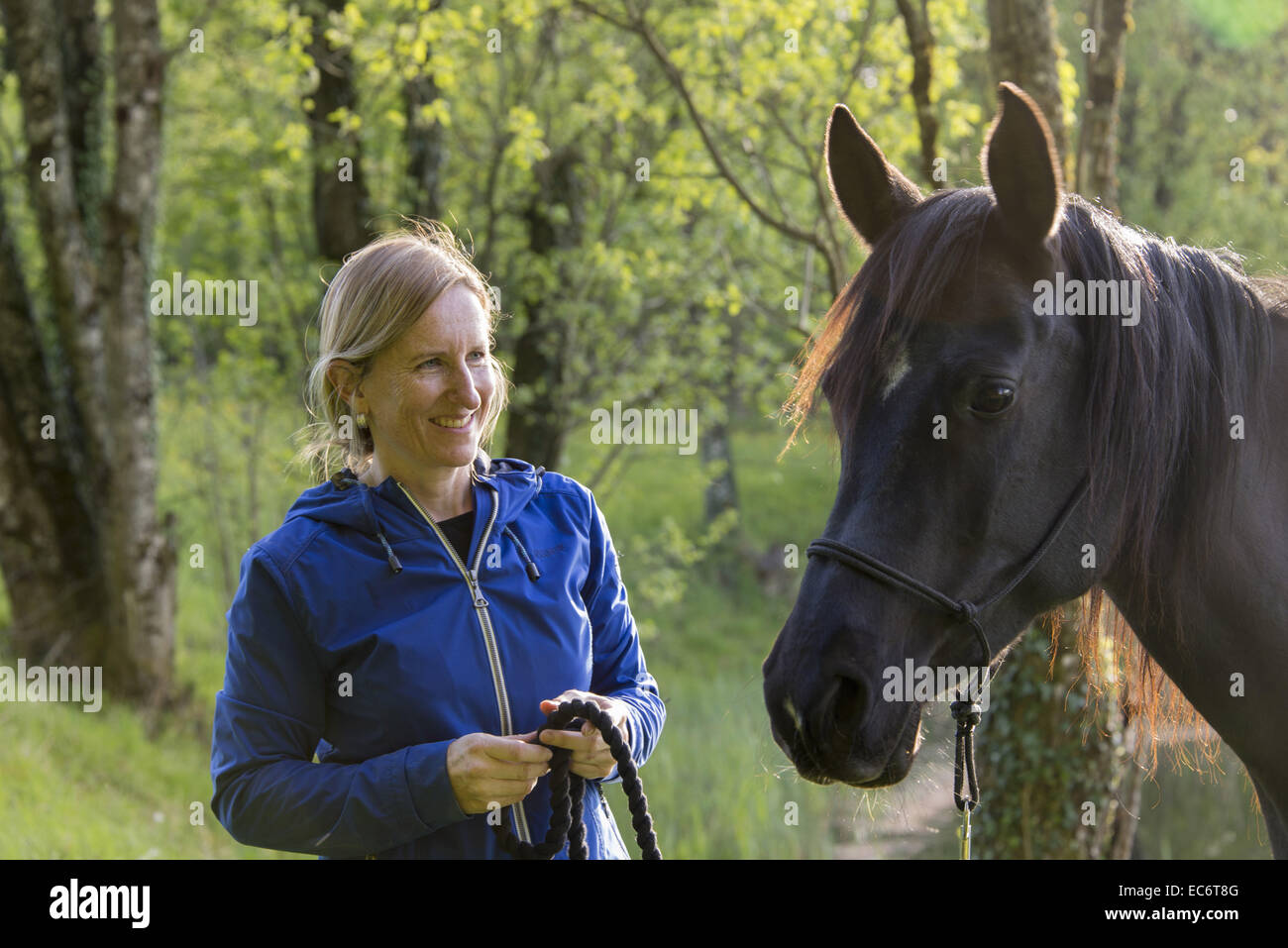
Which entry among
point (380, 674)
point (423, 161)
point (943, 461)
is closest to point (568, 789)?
point (380, 674)

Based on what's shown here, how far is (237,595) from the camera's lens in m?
1.91

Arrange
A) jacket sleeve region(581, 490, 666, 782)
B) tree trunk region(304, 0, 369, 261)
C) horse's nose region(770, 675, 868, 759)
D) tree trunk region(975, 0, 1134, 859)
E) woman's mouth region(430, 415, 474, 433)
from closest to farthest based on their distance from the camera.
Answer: horse's nose region(770, 675, 868, 759) → woman's mouth region(430, 415, 474, 433) → jacket sleeve region(581, 490, 666, 782) → tree trunk region(975, 0, 1134, 859) → tree trunk region(304, 0, 369, 261)

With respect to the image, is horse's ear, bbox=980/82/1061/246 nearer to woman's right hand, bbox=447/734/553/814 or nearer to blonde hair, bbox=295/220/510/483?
blonde hair, bbox=295/220/510/483

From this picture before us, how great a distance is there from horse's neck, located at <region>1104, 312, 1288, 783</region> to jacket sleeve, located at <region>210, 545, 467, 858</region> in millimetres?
1444

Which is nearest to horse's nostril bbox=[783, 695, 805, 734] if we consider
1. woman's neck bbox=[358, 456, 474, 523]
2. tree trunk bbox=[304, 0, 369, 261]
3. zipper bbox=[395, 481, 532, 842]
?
zipper bbox=[395, 481, 532, 842]

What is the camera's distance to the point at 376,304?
204cm

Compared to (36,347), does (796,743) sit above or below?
below

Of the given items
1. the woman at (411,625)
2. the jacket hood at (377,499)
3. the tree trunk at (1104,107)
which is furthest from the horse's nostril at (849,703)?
the tree trunk at (1104,107)

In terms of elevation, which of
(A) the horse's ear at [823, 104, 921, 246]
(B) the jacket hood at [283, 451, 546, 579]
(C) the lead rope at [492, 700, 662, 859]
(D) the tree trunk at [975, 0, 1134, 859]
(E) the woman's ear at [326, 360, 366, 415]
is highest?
(A) the horse's ear at [823, 104, 921, 246]

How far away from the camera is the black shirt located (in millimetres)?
2078

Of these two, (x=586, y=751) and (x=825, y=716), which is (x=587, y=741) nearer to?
(x=586, y=751)
